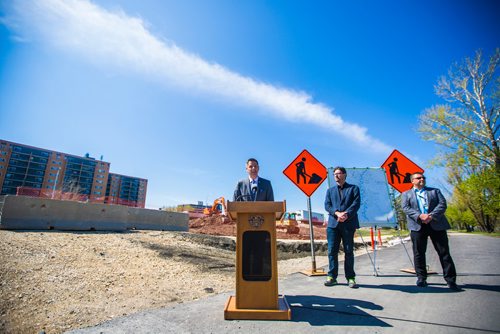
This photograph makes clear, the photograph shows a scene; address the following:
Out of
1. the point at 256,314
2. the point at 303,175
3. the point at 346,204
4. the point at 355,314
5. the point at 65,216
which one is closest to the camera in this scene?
the point at 256,314

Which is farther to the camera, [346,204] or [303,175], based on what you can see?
[303,175]

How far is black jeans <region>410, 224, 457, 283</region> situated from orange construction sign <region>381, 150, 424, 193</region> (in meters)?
1.71

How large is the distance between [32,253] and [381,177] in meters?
8.33

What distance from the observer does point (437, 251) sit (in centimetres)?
407

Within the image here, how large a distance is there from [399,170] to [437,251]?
2.31 metres

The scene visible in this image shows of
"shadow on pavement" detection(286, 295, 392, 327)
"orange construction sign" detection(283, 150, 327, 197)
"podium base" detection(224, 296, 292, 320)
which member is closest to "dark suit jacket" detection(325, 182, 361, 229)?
"orange construction sign" detection(283, 150, 327, 197)

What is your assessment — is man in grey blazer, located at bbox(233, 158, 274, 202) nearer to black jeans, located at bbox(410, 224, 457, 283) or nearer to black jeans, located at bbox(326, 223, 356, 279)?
black jeans, located at bbox(326, 223, 356, 279)

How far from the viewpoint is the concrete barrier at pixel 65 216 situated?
309 inches

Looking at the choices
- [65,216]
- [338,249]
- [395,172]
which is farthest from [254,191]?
[65,216]

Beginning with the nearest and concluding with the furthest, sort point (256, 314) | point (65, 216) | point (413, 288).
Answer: point (256, 314)
point (413, 288)
point (65, 216)

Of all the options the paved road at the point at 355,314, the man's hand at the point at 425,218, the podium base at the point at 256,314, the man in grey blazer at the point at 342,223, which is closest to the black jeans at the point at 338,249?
the man in grey blazer at the point at 342,223

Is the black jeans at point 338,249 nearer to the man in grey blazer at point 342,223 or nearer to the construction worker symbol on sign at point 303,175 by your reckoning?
the man in grey blazer at point 342,223

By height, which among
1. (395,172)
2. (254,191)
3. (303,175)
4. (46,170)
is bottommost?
(254,191)

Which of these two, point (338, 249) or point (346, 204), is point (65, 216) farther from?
point (346, 204)
